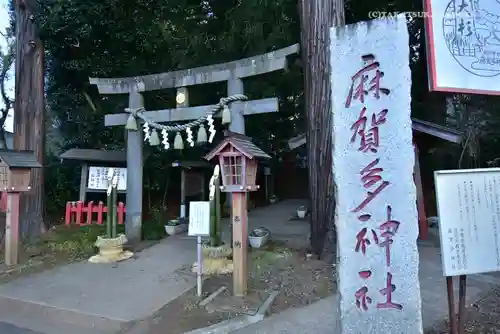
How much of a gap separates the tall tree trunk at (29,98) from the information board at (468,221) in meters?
9.27

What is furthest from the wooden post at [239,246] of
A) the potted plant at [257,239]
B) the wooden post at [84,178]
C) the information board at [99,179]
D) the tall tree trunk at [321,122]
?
the wooden post at [84,178]

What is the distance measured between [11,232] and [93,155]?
488cm

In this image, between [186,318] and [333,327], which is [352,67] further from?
[186,318]

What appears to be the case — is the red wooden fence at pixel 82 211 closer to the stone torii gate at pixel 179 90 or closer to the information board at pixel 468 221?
the stone torii gate at pixel 179 90

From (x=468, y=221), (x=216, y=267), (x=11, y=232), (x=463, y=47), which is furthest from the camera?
(x=463, y=47)

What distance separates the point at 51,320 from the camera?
5.18 m

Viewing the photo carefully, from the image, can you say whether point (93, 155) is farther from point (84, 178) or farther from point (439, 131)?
point (439, 131)

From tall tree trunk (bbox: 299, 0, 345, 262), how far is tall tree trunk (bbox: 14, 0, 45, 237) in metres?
6.73

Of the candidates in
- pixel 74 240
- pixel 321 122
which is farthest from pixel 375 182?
pixel 74 240

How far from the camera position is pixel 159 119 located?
8.95m

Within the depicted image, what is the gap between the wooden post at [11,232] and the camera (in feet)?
24.6

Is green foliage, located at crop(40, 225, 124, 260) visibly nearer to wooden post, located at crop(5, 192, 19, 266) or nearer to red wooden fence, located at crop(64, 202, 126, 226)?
red wooden fence, located at crop(64, 202, 126, 226)

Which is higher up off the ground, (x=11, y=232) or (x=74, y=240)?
(x=11, y=232)

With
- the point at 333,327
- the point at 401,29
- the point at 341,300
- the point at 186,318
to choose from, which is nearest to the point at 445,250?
the point at 341,300
